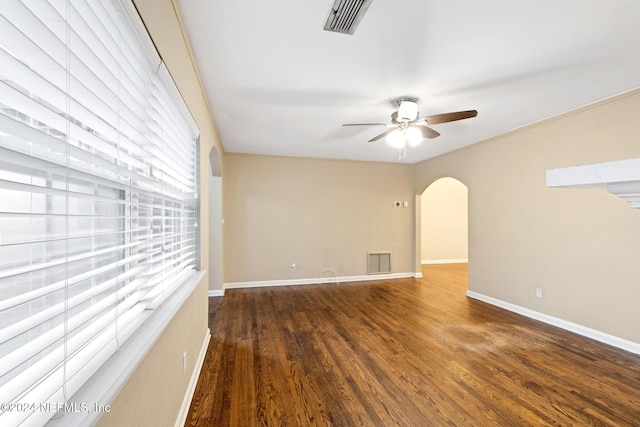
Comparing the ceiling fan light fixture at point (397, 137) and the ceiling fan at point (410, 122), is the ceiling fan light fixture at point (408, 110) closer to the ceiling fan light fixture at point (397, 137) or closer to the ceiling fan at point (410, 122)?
the ceiling fan at point (410, 122)

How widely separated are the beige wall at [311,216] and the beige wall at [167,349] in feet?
9.32

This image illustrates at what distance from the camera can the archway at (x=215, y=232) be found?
4605 mm

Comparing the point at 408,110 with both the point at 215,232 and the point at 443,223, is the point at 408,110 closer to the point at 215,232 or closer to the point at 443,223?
the point at 215,232

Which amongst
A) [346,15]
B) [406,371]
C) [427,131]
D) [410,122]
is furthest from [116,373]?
[427,131]

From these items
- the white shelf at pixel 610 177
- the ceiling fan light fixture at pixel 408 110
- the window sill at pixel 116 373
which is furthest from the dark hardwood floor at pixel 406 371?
the ceiling fan light fixture at pixel 408 110

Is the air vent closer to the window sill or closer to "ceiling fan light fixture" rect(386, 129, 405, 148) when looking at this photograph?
"ceiling fan light fixture" rect(386, 129, 405, 148)

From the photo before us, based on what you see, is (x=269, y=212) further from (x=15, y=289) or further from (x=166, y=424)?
(x=15, y=289)

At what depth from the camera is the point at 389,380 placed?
2.25m

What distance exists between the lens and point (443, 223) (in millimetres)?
7949

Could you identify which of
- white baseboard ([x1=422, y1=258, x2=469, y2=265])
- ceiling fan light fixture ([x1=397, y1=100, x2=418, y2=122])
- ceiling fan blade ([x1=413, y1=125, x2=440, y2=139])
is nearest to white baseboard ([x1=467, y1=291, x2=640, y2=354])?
ceiling fan blade ([x1=413, y1=125, x2=440, y2=139])

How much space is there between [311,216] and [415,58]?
12.3ft

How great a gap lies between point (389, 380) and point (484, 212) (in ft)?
10.7

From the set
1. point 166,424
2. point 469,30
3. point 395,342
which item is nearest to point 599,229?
point 395,342

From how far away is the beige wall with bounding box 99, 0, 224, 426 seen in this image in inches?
39.2
